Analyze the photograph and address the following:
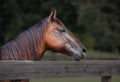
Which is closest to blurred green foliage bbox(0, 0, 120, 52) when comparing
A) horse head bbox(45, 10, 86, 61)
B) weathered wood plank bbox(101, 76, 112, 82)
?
horse head bbox(45, 10, 86, 61)

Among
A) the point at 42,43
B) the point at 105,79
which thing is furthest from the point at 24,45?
the point at 105,79

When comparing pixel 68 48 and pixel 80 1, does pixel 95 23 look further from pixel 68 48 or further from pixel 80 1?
pixel 68 48

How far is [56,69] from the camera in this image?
4035 mm

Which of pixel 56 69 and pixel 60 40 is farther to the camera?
pixel 60 40

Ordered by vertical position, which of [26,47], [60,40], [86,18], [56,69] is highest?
[86,18]

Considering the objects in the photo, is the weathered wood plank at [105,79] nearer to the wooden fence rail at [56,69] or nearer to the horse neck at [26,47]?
the wooden fence rail at [56,69]

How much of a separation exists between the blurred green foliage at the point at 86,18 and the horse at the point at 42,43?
93.3ft

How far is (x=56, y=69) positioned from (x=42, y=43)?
0.67m

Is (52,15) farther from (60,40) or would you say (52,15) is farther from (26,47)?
(26,47)

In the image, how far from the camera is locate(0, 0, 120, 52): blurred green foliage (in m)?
35.9

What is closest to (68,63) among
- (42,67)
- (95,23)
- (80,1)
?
(42,67)

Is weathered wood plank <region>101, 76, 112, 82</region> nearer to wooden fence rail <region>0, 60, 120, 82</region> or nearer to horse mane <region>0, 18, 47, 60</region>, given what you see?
wooden fence rail <region>0, 60, 120, 82</region>

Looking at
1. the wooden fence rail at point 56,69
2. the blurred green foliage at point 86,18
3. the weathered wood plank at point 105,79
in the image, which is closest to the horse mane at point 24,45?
the wooden fence rail at point 56,69

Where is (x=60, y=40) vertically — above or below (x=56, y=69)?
above
